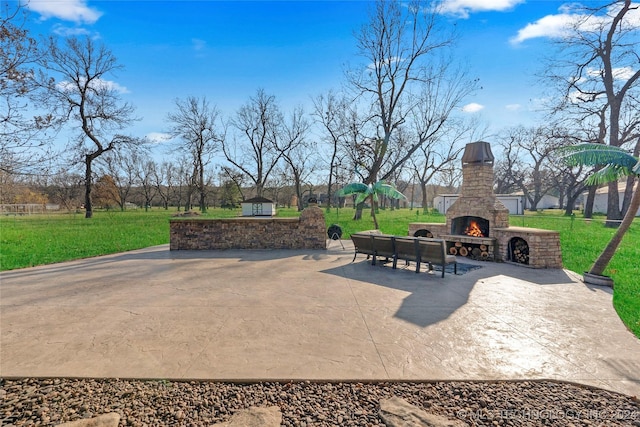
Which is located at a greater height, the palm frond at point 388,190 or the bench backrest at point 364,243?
the palm frond at point 388,190

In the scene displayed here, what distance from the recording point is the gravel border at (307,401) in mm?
2045

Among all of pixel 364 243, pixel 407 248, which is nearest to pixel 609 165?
pixel 407 248

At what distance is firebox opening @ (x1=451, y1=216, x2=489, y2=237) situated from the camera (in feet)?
27.2

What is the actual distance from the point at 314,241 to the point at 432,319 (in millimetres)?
6352

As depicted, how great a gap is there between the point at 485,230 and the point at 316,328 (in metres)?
6.98

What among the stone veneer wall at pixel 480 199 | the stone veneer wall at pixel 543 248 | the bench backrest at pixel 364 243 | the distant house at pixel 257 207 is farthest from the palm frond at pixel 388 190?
the distant house at pixel 257 207

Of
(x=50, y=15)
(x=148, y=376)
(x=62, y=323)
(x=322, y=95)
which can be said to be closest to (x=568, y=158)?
(x=148, y=376)

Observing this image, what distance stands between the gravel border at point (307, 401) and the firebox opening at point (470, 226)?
654 cm

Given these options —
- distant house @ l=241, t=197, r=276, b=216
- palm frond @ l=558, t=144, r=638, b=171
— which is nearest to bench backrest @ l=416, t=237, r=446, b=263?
palm frond @ l=558, t=144, r=638, b=171

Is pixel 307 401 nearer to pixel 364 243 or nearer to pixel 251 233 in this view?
pixel 364 243

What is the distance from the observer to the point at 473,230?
27.8 feet

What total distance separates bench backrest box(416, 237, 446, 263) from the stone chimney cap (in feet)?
12.3

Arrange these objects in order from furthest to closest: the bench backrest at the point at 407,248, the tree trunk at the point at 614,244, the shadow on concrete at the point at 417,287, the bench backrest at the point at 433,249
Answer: the bench backrest at the point at 407,248 < the bench backrest at the point at 433,249 < the tree trunk at the point at 614,244 < the shadow on concrete at the point at 417,287

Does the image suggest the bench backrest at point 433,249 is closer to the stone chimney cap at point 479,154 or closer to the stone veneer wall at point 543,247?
the stone veneer wall at point 543,247
